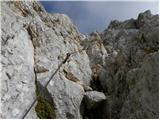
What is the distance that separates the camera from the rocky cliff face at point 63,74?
33875 millimetres

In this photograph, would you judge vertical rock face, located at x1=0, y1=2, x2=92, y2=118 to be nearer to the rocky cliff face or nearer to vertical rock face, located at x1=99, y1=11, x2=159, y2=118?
the rocky cliff face

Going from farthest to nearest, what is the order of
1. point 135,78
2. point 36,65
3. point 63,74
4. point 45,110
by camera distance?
point 63,74, point 36,65, point 135,78, point 45,110

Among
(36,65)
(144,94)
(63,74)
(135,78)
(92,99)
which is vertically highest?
(36,65)

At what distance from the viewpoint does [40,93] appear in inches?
1438

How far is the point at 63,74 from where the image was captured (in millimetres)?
40281

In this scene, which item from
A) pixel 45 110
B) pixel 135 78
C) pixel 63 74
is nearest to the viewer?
pixel 45 110

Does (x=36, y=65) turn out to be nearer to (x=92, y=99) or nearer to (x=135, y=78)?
(x=92, y=99)

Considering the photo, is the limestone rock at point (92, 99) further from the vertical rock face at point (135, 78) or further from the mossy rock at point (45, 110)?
the mossy rock at point (45, 110)

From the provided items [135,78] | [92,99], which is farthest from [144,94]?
[92,99]

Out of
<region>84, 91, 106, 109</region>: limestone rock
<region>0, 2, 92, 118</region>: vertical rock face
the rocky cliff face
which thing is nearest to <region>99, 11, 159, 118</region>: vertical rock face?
the rocky cliff face

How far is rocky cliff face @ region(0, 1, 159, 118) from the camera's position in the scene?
111 feet

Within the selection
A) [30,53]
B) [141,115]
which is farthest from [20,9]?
[141,115]

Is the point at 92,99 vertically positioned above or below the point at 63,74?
below

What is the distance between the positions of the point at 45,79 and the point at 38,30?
7376 millimetres
